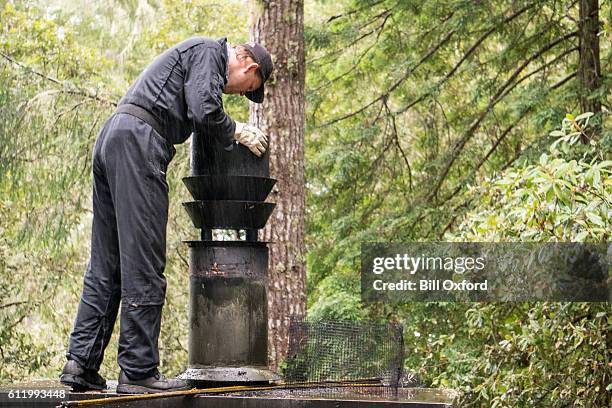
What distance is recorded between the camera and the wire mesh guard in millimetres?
4836

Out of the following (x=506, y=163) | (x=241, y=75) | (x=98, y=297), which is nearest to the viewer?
(x=98, y=297)

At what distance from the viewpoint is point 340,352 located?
4.98 meters

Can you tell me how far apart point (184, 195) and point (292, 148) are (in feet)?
10.6

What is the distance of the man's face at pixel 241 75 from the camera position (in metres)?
4.98

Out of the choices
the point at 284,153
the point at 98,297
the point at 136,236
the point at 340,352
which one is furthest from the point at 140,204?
the point at 284,153

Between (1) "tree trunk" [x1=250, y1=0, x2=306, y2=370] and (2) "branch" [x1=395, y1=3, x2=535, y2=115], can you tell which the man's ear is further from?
(2) "branch" [x1=395, y1=3, x2=535, y2=115]

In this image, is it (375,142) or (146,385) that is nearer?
(146,385)

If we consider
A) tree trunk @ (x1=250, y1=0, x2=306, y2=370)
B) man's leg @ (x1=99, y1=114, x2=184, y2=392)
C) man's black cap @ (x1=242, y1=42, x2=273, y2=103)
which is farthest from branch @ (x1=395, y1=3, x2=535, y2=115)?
man's leg @ (x1=99, y1=114, x2=184, y2=392)

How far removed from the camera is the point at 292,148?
718cm

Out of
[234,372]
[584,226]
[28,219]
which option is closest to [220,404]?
[234,372]

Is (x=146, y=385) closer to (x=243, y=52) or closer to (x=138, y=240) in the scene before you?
(x=138, y=240)

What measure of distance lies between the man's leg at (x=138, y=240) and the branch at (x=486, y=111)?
5.94m

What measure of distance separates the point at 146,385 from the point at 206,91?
144 cm

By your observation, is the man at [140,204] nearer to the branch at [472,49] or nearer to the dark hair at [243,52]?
the dark hair at [243,52]
